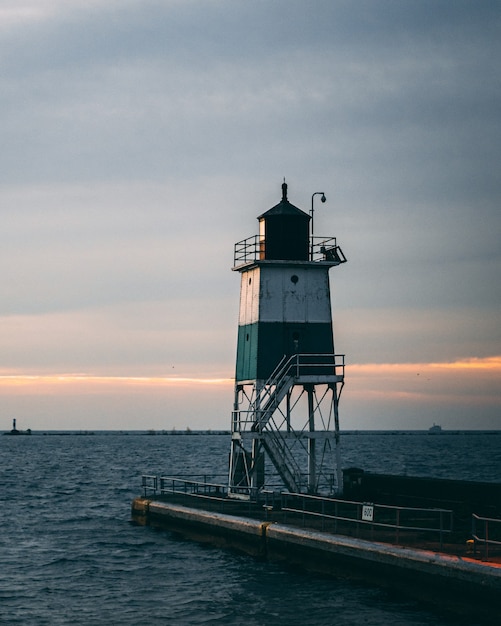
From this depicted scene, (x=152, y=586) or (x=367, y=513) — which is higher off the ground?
(x=367, y=513)

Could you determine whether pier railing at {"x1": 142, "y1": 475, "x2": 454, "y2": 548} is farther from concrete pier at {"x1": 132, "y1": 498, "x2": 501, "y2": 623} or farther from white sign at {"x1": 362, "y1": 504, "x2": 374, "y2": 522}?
concrete pier at {"x1": 132, "y1": 498, "x2": 501, "y2": 623}

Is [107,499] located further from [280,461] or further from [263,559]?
[263,559]

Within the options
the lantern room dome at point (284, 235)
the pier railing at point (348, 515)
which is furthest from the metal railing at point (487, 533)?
the lantern room dome at point (284, 235)

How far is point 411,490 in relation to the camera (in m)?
40.3

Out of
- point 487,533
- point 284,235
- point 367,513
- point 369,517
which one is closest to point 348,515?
point 367,513

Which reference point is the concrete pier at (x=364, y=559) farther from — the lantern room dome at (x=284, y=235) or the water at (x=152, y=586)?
the lantern room dome at (x=284, y=235)

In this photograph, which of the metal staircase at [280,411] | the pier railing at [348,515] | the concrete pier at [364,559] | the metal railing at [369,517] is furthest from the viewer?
the metal staircase at [280,411]

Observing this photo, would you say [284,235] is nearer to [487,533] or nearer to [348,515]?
[348,515]

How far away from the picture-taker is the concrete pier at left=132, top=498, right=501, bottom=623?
24016mm

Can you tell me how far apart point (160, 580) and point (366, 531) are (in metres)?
6.92

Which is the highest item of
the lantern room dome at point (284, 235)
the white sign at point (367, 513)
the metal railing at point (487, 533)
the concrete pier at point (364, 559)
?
the lantern room dome at point (284, 235)

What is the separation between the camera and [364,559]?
28125 millimetres

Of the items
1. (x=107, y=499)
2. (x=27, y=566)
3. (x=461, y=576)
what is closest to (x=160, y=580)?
(x=27, y=566)

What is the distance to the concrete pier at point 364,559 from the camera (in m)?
24.0
